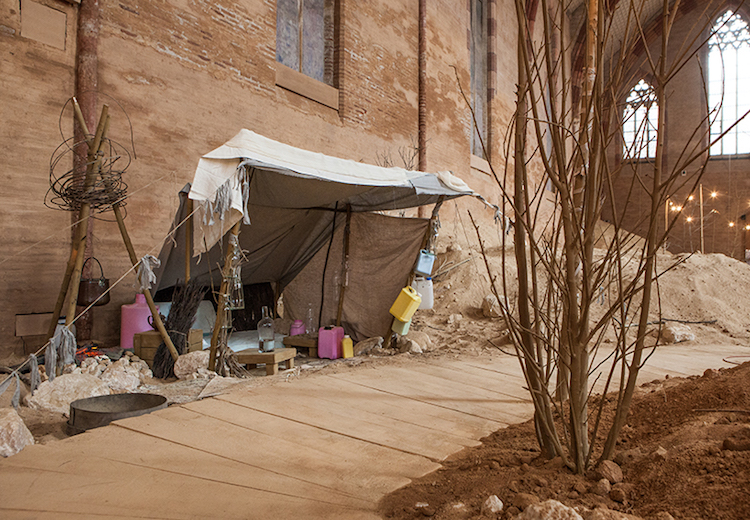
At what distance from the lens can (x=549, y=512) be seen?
1.12m

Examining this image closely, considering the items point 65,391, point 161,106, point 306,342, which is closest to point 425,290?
point 306,342

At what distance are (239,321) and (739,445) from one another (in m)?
5.79

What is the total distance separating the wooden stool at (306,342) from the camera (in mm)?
5305

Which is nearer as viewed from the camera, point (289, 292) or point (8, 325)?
point (8, 325)

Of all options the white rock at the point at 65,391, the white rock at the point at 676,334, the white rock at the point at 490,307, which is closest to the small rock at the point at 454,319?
the white rock at the point at 490,307

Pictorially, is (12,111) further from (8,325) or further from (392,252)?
(392,252)

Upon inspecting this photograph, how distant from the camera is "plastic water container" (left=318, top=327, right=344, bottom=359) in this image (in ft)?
17.0

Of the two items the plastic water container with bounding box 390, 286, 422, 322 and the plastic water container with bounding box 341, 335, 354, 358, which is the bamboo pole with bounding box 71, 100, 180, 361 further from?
the plastic water container with bounding box 390, 286, 422, 322

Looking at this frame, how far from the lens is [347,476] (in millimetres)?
1782

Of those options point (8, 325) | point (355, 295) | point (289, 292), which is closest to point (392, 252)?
point (355, 295)

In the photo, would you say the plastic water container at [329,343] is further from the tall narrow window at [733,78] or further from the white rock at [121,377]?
the tall narrow window at [733,78]

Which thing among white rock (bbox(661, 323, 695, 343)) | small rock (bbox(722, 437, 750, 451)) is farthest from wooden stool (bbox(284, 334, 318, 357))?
small rock (bbox(722, 437, 750, 451))

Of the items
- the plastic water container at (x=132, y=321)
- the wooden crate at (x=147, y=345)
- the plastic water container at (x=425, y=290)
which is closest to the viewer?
the wooden crate at (x=147, y=345)

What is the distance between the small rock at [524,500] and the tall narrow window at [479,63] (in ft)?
38.7
